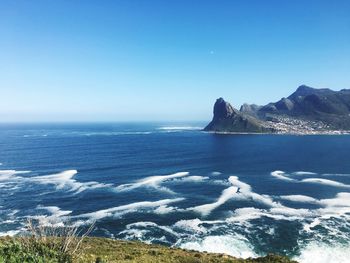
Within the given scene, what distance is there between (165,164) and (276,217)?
7808 cm

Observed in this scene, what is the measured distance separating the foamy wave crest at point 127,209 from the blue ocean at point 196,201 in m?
0.24

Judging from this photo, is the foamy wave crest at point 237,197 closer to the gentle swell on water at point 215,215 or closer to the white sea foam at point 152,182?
the gentle swell on water at point 215,215

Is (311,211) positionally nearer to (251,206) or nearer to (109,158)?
(251,206)

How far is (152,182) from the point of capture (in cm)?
11500

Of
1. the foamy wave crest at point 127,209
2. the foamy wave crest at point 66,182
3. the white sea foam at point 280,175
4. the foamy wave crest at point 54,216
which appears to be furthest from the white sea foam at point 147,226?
the white sea foam at point 280,175

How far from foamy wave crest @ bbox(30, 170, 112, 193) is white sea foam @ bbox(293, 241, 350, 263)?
213 feet

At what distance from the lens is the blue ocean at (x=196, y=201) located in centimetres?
6694

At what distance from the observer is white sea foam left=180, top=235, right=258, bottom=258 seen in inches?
2425

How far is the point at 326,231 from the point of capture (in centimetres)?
6969

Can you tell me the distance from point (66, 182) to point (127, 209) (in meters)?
38.1

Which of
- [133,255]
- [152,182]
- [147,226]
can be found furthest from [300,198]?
[133,255]

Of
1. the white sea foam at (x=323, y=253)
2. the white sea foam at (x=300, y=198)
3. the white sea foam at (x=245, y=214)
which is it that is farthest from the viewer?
the white sea foam at (x=300, y=198)

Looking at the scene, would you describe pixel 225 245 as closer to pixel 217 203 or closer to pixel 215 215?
pixel 215 215

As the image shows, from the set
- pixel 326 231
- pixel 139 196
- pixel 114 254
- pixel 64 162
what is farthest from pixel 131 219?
pixel 64 162
